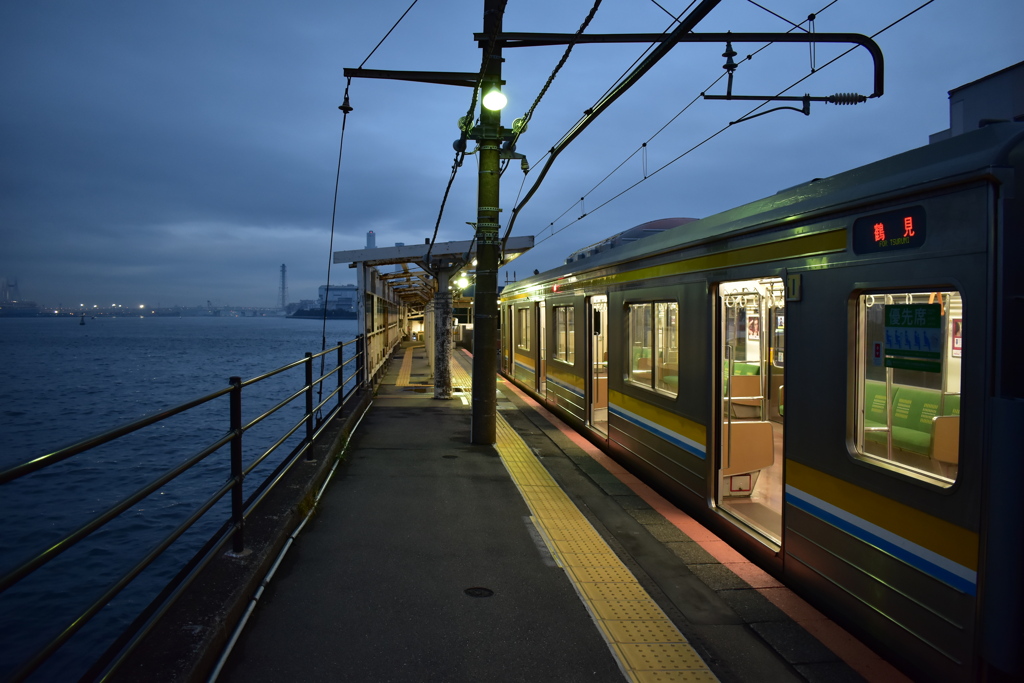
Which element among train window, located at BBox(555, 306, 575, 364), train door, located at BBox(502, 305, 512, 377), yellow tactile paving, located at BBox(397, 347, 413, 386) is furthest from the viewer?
yellow tactile paving, located at BBox(397, 347, 413, 386)

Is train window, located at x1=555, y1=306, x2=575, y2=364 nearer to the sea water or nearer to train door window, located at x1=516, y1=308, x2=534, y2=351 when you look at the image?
train door window, located at x1=516, y1=308, x2=534, y2=351

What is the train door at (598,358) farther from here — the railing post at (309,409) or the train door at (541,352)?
the railing post at (309,409)

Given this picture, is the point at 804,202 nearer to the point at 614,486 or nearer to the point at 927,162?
the point at 927,162

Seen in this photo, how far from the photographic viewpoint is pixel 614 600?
12.4 feet

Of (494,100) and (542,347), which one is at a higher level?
(494,100)

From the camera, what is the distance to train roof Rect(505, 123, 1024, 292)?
2.56 metres

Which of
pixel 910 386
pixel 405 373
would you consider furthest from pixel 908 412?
pixel 405 373

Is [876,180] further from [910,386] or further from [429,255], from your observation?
[429,255]

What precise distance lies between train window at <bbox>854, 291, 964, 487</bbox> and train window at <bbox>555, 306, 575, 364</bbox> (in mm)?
5943

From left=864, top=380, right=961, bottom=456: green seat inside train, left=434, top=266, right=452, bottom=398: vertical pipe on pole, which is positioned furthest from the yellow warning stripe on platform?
left=434, top=266, right=452, bottom=398: vertical pipe on pole

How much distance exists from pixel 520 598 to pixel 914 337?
2.42 meters

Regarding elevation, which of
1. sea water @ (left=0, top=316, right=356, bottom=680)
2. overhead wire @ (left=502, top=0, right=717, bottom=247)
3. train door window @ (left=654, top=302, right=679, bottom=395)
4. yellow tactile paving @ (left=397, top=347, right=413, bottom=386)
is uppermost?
overhead wire @ (left=502, top=0, right=717, bottom=247)

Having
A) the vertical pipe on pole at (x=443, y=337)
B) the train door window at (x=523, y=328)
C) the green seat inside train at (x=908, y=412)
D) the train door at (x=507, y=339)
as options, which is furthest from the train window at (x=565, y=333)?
the green seat inside train at (x=908, y=412)

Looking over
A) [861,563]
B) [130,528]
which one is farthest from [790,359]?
[130,528]
